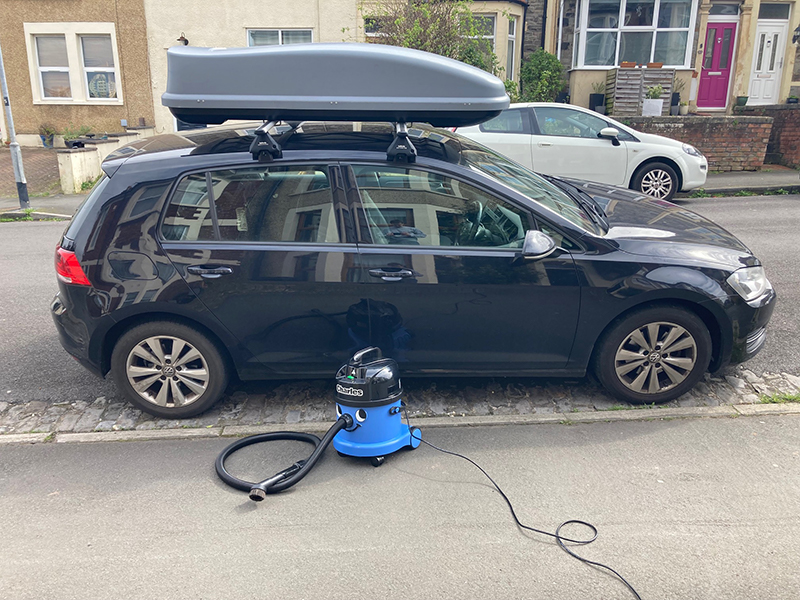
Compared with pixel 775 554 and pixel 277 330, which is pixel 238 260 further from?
pixel 775 554

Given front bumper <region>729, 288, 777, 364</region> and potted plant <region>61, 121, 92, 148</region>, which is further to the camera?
potted plant <region>61, 121, 92, 148</region>

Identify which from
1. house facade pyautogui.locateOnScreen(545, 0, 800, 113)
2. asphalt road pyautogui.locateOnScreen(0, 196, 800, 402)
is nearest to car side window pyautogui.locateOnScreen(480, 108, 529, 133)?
asphalt road pyautogui.locateOnScreen(0, 196, 800, 402)

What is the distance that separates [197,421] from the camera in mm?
4633

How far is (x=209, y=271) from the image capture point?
433cm

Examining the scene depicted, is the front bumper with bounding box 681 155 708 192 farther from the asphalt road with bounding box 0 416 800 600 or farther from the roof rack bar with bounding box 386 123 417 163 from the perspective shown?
the roof rack bar with bounding box 386 123 417 163

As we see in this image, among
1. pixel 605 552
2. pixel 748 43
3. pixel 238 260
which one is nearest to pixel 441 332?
pixel 238 260

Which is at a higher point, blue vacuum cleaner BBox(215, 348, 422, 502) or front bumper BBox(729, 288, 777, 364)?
front bumper BBox(729, 288, 777, 364)

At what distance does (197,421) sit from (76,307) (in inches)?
42.4

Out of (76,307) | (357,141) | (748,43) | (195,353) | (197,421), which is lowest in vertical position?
(197,421)

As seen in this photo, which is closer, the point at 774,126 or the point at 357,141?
the point at 357,141

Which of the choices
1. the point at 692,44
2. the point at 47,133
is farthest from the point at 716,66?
the point at 47,133

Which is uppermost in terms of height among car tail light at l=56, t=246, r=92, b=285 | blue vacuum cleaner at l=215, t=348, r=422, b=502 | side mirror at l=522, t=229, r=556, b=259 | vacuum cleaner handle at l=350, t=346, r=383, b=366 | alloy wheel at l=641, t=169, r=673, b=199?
side mirror at l=522, t=229, r=556, b=259

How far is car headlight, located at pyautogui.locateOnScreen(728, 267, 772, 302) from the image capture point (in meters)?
4.43

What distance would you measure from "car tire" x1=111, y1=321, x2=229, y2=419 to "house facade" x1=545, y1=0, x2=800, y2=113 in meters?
16.1
